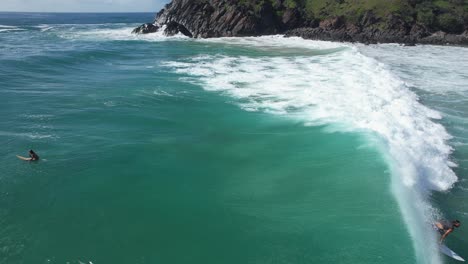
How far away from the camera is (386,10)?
3113 inches

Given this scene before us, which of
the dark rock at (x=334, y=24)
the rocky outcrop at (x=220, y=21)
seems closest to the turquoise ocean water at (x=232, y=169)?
the dark rock at (x=334, y=24)

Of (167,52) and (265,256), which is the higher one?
(167,52)

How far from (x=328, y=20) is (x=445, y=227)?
7544 cm

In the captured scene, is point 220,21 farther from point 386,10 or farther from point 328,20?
point 386,10

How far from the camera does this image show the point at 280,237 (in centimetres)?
1395

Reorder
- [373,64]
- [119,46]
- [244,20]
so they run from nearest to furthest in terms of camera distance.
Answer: [373,64], [119,46], [244,20]

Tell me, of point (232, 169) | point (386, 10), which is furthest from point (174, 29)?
point (232, 169)

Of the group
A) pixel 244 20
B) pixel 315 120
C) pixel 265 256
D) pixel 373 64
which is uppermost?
pixel 244 20

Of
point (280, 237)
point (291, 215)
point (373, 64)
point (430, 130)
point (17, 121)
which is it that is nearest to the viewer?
point (280, 237)

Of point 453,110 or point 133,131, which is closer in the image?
point 133,131

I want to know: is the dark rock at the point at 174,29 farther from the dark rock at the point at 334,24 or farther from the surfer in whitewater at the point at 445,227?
the surfer in whitewater at the point at 445,227

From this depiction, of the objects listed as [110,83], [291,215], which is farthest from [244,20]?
[291,215]

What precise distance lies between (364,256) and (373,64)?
118ft

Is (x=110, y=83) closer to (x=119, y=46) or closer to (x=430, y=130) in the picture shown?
(x=430, y=130)
